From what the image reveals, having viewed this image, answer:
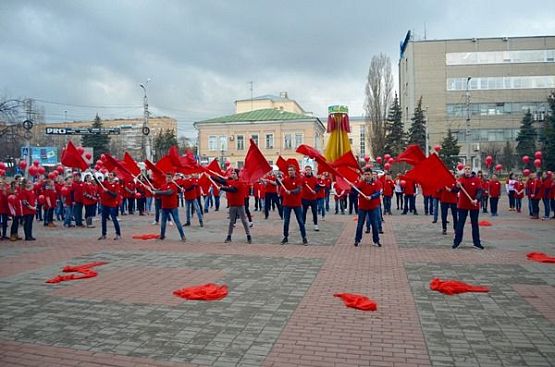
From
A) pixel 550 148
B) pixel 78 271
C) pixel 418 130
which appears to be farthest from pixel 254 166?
pixel 418 130

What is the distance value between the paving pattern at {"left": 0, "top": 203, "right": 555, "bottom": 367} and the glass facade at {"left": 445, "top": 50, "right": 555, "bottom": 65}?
6330cm

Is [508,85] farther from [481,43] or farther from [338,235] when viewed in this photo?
[338,235]

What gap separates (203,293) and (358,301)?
8.01 feet

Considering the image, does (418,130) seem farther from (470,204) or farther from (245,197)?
(470,204)

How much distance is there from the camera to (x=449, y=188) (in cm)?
1330

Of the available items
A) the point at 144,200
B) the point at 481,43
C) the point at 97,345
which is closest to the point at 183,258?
the point at 97,345

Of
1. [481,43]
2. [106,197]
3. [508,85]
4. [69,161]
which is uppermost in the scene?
[481,43]

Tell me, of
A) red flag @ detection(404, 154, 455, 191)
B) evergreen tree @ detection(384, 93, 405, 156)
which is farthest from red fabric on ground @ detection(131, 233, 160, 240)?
evergreen tree @ detection(384, 93, 405, 156)

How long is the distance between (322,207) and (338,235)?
5921mm

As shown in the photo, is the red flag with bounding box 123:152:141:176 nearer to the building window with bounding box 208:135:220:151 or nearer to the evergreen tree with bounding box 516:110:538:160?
the evergreen tree with bounding box 516:110:538:160

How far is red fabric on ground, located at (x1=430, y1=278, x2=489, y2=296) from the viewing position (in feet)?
25.1

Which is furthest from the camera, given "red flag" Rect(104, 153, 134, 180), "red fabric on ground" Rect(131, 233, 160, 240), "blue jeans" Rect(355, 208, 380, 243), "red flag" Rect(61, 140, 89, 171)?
"red flag" Rect(104, 153, 134, 180)

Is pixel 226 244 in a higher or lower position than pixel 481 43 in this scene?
lower

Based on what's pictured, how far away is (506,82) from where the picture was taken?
69.2 m
